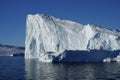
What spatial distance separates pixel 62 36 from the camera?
375 ft

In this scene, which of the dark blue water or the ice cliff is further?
the ice cliff

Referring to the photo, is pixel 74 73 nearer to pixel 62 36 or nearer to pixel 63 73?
pixel 63 73

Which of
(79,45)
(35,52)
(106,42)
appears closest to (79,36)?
(79,45)

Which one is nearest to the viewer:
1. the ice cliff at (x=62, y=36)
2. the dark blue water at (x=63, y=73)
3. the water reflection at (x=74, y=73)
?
the water reflection at (x=74, y=73)

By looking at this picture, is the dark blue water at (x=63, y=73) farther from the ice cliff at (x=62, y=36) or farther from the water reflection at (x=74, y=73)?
the ice cliff at (x=62, y=36)

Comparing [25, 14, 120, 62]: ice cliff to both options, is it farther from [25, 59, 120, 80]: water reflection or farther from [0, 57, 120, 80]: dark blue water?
[25, 59, 120, 80]: water reflection

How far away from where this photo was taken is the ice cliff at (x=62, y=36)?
108125 millimetres

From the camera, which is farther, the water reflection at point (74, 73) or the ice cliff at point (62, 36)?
the ice cliff at point (62, 36)

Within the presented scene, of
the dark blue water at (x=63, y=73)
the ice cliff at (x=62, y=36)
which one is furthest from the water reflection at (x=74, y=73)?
the ice cliff at (x=62, y=36)

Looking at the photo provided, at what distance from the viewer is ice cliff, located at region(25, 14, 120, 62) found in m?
108

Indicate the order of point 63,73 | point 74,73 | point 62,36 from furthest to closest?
point 62,36, point 63,73, point 74,73

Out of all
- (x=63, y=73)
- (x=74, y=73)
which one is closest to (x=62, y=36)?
(x=63, y=73)

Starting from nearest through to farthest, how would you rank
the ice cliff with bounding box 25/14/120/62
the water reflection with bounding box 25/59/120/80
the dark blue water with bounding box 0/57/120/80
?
the water reflection with bounding box 25/59/120/80 < the dark blue water with bounding box 0/57/120/80 < the ice cliff with bounding box 25/14/120/62

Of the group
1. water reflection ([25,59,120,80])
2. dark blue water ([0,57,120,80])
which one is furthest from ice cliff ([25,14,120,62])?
water reflection ([25,59,120,80])
